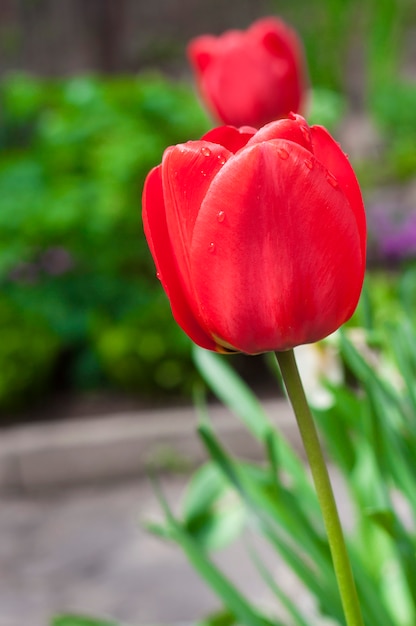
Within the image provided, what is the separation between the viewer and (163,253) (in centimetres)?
60

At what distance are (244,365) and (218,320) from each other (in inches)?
148

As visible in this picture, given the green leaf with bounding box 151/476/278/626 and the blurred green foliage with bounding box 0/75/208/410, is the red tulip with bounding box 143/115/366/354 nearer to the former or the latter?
the green leaf with bounding box 151/476/278/626

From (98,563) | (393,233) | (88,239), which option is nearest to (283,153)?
(98,563)

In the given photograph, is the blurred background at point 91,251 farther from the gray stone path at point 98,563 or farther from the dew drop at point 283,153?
the dew drop at point 283,153

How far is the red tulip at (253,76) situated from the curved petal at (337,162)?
0.87 metres

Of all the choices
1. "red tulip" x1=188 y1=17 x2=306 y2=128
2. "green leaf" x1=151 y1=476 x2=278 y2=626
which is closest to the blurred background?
"red tulip" x1=188 y1=17 x2=306 y2=128

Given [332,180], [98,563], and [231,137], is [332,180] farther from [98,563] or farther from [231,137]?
[98,563]

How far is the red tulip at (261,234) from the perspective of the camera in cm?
56

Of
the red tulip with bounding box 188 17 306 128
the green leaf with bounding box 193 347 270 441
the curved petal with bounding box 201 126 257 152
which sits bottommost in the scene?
the green leaf with bounding box 193 347 270 441

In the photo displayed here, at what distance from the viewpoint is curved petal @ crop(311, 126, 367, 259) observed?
58 cm

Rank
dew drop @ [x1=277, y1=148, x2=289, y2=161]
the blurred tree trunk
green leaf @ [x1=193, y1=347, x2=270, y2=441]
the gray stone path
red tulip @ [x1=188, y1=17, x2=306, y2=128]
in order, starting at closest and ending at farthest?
dew drop @ [x1=277, y1=148, x2=289, y2=161], green leaf @ [x1=193, y1=347, x2=270, y2=441], red tulip @ [x1=188, y1=17, x2=306, y2=128], the gray stone path, the blurred tree trunk

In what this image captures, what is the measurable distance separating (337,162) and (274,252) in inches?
2.6

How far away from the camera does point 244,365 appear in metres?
4.35

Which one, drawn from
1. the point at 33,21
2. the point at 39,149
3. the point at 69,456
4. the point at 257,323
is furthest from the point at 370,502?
the point at 33,21
